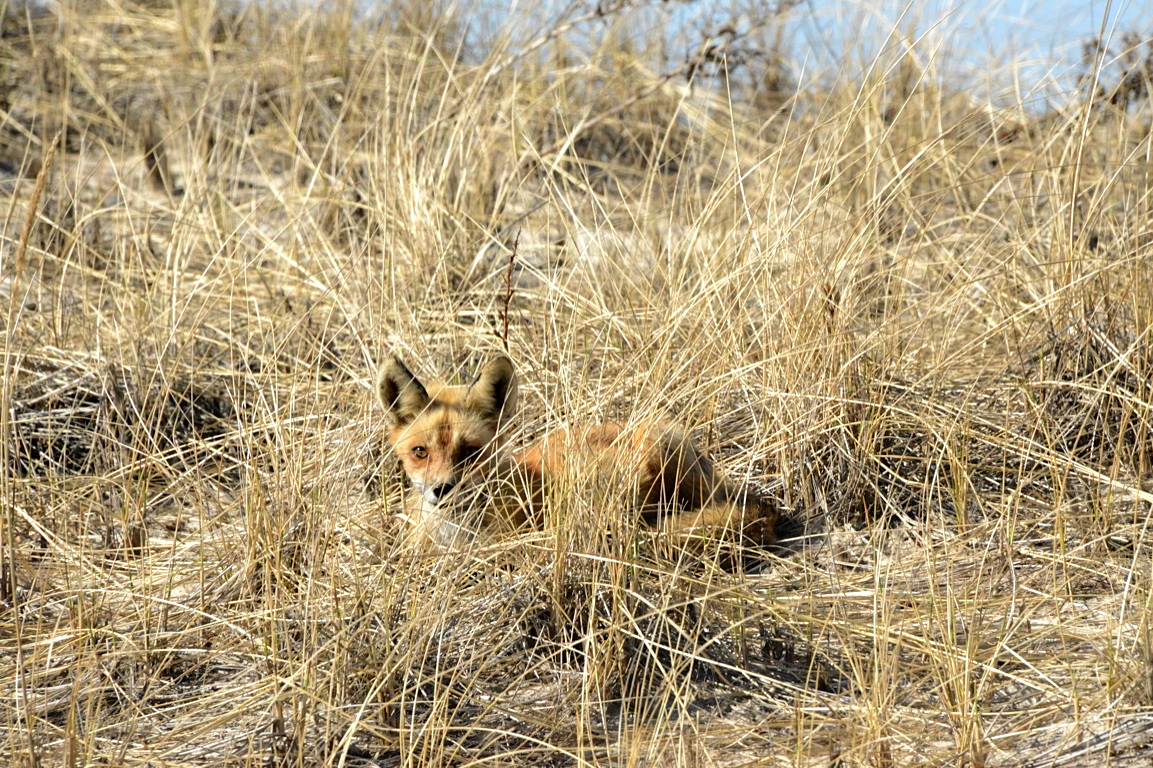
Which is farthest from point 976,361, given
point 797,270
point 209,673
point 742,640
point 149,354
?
point 149,354

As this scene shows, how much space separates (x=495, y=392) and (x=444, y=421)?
0.20 metres

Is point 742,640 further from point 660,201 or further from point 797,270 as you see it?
point 660,201

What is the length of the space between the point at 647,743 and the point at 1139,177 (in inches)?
143

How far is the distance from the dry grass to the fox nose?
0.18m

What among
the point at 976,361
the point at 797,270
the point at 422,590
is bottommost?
the point at 422,590

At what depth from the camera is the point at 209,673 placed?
125 inches

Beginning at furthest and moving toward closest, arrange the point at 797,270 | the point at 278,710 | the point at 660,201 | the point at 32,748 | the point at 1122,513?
the point at 660,201, the point at 797,270, the point at 1122,513, the point at 278,710, the point at 32,748

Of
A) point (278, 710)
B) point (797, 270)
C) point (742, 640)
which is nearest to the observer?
point (278, 710)

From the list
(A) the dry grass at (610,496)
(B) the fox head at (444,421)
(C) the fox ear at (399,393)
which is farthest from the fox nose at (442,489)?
(C) the fox ear at (399,393)

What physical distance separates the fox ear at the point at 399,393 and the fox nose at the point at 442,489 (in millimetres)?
279

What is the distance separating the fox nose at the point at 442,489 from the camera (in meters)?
3.77

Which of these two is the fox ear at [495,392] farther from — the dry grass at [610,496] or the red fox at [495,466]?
the dry grass at [610,496]

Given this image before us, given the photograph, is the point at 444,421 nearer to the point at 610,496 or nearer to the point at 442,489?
the point at 442,489

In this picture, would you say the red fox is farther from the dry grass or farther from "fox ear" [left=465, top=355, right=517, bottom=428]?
the dry grass
